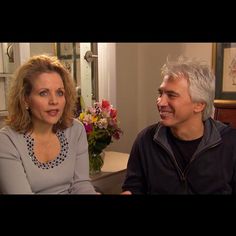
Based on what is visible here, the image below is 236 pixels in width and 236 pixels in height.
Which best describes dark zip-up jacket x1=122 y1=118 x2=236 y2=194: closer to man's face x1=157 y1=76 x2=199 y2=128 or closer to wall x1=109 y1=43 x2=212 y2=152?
man's face x1=157 y1=76 x2=199 y2=128

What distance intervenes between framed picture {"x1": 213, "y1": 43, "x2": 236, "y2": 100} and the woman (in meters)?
0.96

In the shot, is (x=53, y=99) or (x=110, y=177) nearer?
(x=53, y=99)

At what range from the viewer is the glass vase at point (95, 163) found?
1.64 metres

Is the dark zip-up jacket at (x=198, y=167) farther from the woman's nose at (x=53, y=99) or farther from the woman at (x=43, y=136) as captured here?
the woman's nose at (x=53, y=99)

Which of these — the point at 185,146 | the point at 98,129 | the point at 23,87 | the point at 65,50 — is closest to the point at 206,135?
the point at 185,146

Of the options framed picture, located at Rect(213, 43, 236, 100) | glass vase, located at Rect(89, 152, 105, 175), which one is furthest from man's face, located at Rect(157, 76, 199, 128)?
framed picture, located at Rect(213, 43, 236, 100)

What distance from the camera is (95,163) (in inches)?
64.7

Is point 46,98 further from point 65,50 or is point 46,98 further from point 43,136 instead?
point 65,50

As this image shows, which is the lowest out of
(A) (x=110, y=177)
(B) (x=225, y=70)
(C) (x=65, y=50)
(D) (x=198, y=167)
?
(A) (x=110, y=177)

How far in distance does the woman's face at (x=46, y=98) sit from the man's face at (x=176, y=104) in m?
0.40

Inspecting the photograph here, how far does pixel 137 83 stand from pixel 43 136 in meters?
1.21

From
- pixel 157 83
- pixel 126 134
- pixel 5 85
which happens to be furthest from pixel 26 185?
pixel 157 83

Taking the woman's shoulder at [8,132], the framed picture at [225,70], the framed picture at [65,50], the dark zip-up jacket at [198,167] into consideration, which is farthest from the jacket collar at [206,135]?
the framed picture at [65,50]
